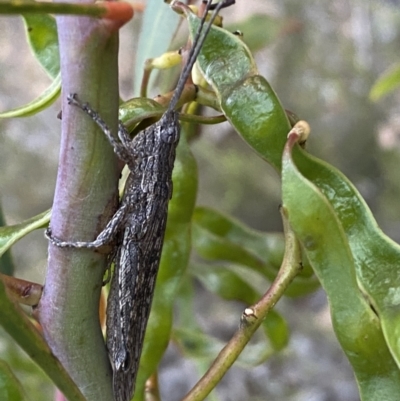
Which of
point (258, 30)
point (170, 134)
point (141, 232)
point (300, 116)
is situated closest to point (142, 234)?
point (141, 232)

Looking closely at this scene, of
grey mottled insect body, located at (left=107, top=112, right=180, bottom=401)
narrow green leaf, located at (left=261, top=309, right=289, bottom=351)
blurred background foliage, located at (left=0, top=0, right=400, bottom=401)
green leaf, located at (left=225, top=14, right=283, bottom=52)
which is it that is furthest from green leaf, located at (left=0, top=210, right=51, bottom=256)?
blurred background foliage, located at (left=0, top=0, right=400, bottom=401)

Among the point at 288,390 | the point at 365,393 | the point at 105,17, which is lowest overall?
the point at 288,390

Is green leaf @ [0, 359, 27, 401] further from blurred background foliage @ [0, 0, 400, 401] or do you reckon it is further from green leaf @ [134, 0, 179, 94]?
blurred background foliage @ [0, 0, 400, 401]

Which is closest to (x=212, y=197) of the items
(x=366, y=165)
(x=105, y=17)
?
(x=366, y=165)

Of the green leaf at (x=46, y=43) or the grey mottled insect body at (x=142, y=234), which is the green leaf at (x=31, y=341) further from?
the green leaf at (x=46, y=43)

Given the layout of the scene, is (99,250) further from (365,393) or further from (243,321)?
(365,393)

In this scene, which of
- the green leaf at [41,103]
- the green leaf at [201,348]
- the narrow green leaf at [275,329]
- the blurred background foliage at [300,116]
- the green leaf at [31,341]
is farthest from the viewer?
the blurred background foliage at [300,116]

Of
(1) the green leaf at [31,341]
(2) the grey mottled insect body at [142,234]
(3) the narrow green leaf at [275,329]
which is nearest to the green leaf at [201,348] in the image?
(3) the narrow green leaf at [275,329]
